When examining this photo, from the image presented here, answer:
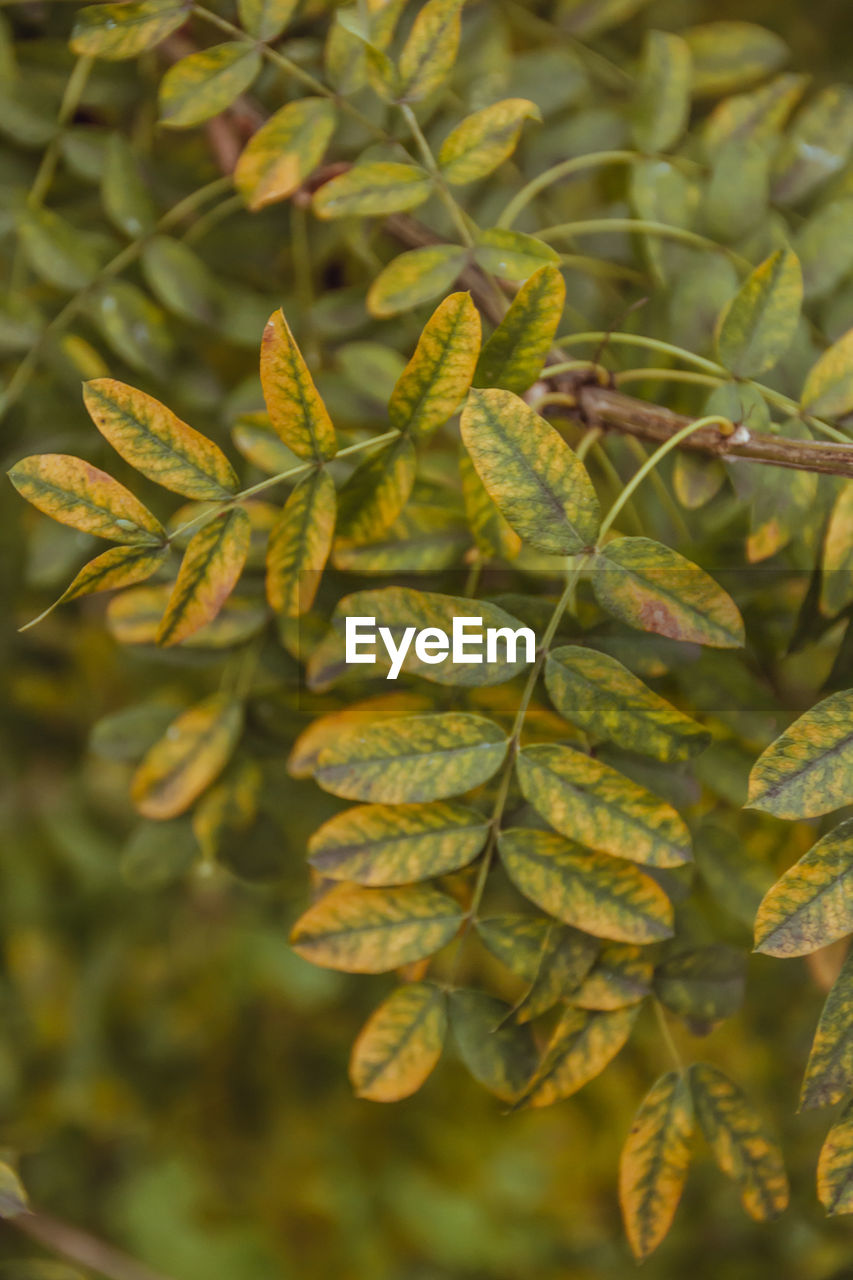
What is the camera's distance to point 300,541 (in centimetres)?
61

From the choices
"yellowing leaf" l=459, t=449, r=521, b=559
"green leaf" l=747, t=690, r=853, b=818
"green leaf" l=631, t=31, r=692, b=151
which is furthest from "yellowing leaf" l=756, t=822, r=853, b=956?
"green leaf" l=631, t=31, r=692, b=151

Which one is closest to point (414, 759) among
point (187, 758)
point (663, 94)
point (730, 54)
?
point (187, 758)

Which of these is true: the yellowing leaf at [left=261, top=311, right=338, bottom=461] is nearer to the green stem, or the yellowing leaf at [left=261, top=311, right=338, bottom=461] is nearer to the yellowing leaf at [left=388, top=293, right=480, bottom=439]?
the yellowing leaf at [left=388, top=293, right=480, bottom=439]

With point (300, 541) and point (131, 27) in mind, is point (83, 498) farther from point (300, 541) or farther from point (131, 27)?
point (131, 27)

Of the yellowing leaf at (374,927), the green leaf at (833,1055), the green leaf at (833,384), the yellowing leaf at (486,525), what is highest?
the green leaf at (833,384)

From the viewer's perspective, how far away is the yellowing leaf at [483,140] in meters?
0.66

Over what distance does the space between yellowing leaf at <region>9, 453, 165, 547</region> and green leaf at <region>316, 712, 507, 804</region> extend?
17 cm

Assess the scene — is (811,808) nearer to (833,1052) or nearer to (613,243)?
(833,1052)

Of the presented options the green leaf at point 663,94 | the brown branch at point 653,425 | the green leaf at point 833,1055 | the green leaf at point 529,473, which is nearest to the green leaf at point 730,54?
the green leaf at point 663,94

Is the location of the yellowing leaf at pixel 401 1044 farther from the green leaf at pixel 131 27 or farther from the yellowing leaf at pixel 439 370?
the green leaf at pixel 131 27

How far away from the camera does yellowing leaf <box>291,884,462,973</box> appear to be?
0.59 meters

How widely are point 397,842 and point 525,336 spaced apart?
12.5 inches

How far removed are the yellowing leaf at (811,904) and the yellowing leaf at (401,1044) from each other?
22cm

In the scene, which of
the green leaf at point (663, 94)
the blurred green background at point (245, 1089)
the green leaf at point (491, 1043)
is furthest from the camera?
the blurred green background at point (245, 1089)
